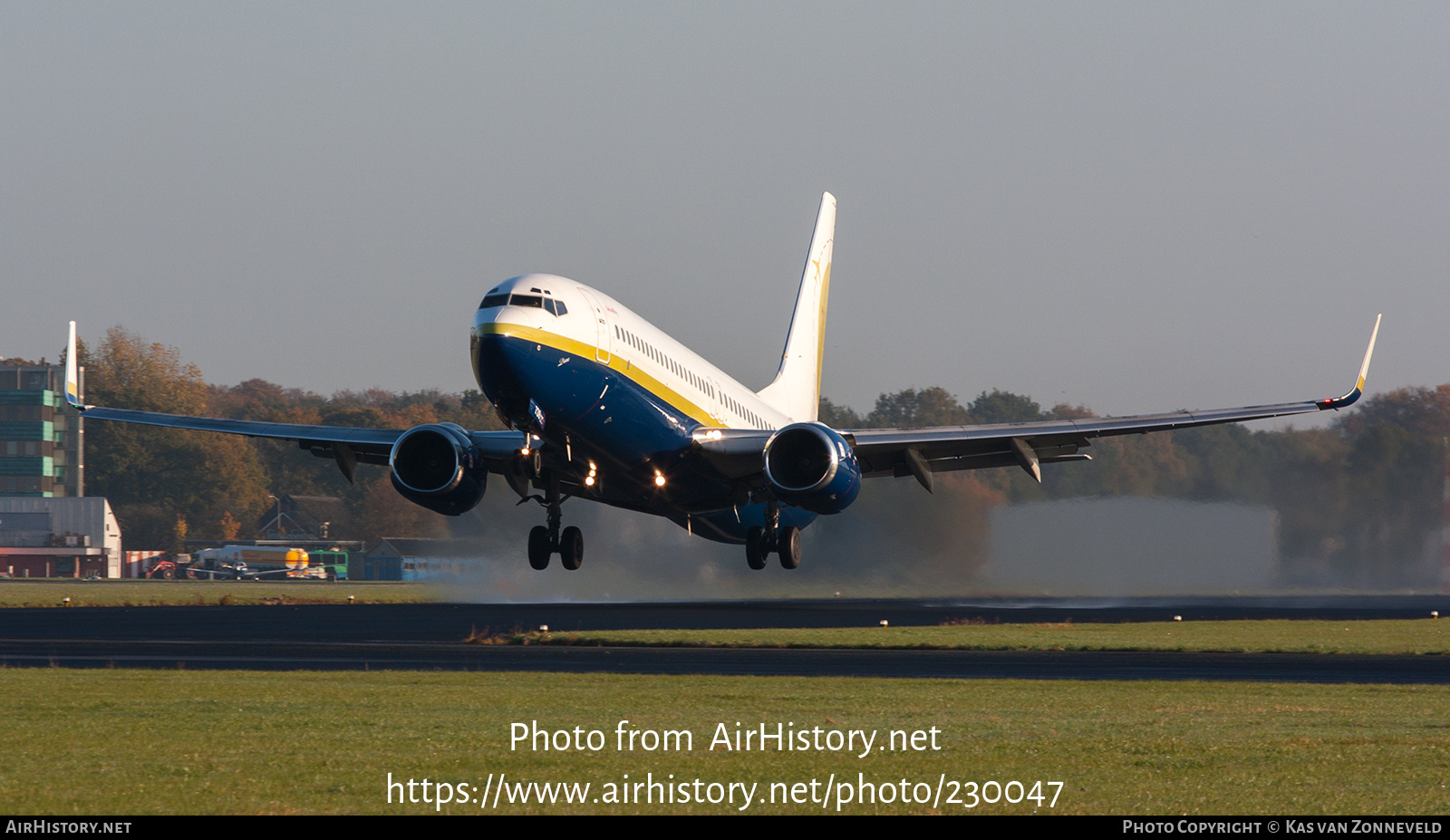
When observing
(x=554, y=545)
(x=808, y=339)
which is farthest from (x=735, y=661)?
(x=808, y=339)

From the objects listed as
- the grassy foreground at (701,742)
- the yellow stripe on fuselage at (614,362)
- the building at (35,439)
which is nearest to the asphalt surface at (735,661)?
the grassy foreground at (701,742)

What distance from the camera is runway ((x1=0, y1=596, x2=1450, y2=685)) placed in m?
30.4

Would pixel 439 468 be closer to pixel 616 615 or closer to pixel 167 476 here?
pixel 616 615

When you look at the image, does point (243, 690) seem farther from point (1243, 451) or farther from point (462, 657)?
point (1243, 451)

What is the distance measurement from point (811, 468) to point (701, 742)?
674 inches

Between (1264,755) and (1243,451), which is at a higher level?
(1243,451)

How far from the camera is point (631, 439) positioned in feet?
106

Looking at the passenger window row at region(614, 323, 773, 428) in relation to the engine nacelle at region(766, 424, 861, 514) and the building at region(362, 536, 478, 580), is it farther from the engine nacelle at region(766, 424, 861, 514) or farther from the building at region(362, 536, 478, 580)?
the building at region(362, 536, 478, 580)

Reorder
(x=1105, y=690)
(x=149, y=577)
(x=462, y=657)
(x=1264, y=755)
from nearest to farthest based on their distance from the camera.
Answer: (x=1264, y=755) → (x=1105, y=690) → (x=462, y=657) → (x=149, y=577)

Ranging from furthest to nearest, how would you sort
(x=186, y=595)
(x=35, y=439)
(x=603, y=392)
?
(x=35, y=439) < (x=186, y=595) < (x=603, y=392)

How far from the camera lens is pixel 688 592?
62.4 metres

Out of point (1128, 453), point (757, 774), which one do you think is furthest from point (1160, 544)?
point (757, 774)
